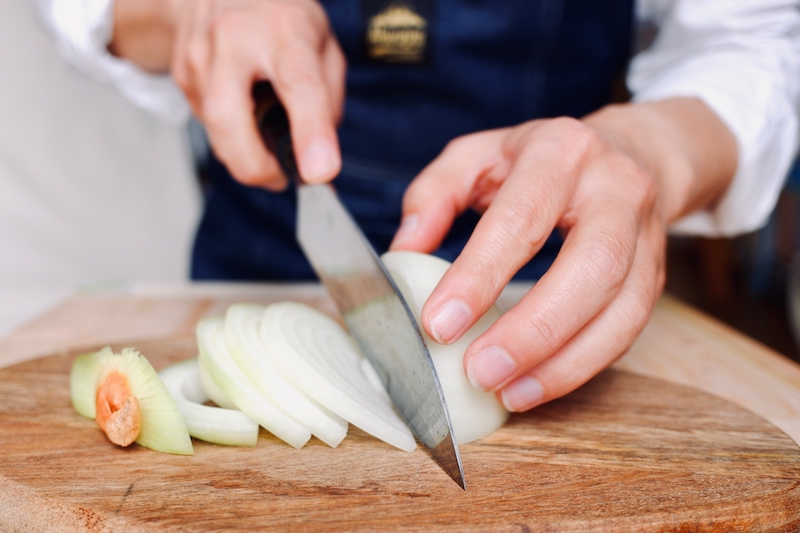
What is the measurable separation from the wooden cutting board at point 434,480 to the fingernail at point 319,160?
39 centimetres

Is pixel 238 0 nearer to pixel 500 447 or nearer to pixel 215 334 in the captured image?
pixel 215 334

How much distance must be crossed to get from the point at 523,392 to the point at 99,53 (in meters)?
1.21

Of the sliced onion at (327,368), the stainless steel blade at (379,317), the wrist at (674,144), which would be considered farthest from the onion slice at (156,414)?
the wrist at (674,144)

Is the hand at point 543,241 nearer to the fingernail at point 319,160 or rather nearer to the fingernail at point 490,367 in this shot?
the fingernail at point 490,367

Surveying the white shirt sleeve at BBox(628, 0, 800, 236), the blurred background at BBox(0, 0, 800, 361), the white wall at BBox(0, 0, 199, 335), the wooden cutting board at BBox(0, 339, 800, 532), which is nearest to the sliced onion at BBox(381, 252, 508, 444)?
the wooden cutting board at BBox(0, 339, 800, 532)

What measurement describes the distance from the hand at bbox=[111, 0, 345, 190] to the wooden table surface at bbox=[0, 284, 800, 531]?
0.38 metres

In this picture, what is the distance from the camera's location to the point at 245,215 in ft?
5.14

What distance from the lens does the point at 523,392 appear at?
75 centimetres

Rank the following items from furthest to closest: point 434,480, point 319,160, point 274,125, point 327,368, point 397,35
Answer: point 397,35 → point 274,125 → point 319,160 → point 327,368 → point 434,480

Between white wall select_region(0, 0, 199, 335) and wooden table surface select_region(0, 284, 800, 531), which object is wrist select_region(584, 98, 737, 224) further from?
white wall select_region(0, 0, 199, 335)

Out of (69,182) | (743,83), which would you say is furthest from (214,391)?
(69,182)

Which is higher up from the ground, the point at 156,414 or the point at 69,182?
the point at 156,414

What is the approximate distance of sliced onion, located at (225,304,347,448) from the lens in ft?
2.38

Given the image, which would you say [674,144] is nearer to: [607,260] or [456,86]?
[607,260]
